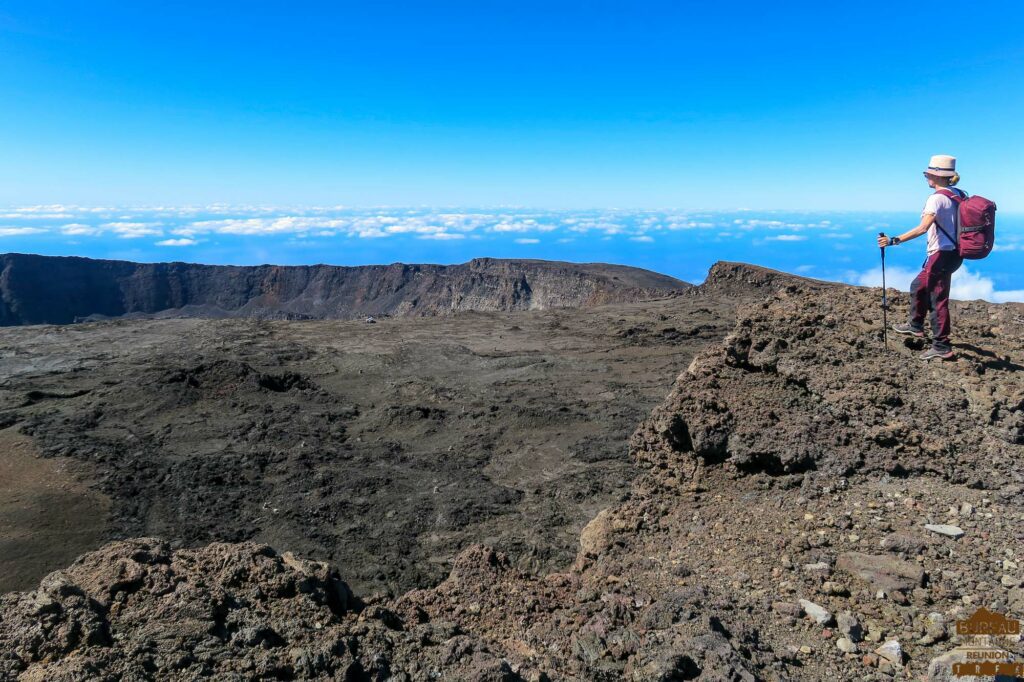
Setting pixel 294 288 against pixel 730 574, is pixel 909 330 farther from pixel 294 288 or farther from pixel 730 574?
pixel 294 288

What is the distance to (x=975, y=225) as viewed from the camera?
4750 mm

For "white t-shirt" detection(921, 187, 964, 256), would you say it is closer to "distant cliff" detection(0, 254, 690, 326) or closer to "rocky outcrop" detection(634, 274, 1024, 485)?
"rocky outcrop" detection(634, 274, 1024, 485)

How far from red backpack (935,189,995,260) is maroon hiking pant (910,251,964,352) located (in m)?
0.13

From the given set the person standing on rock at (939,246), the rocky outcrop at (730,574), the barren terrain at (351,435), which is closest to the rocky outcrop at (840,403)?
the rocky outcrop at (730,574)

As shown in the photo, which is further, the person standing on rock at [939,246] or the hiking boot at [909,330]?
the hiking boot at [909,330]

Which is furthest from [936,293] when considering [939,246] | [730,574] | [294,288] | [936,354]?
[294,288]

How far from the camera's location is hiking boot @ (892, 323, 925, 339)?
524 cm

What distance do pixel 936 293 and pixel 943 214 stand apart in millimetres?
649

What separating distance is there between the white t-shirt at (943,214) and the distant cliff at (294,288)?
87.8ft

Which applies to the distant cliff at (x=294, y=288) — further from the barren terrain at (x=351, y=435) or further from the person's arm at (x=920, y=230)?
the person's arm at (x=920, y=230)

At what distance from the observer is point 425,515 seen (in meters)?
7.50

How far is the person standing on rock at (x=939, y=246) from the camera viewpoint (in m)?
4.86

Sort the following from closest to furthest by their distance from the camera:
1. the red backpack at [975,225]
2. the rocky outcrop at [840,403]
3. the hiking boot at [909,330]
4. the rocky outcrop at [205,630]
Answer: the rocky outcrop at [205,630] → the rocky outcrop at [840,403] → the red backpack at [975,225] → the hiking boot at [909,330]

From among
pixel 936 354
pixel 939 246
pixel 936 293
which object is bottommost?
pixel 936 354
